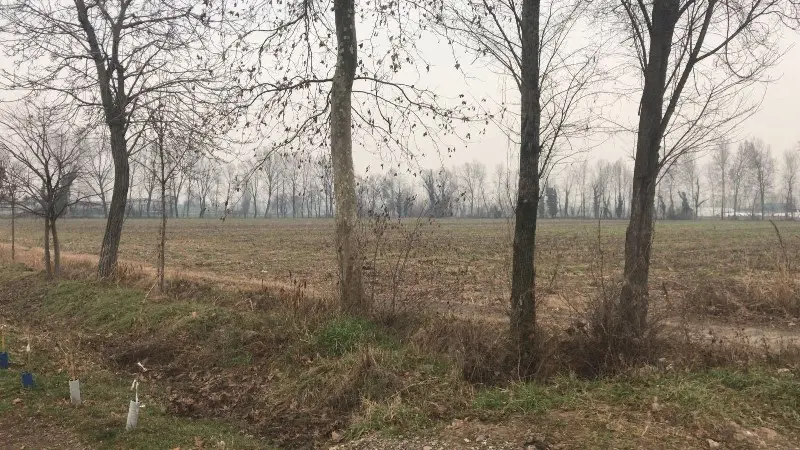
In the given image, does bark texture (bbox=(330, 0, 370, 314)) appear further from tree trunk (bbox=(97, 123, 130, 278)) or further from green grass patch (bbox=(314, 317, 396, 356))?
tree trunk (bbox=(97, 123, 130, 278))

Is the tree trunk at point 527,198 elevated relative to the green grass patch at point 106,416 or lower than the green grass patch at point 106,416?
elevated

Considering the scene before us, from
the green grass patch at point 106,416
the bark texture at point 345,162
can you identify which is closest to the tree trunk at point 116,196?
the green grass patch at point 106,416

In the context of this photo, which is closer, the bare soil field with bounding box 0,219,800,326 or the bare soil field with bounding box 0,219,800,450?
the bare soil field with bounding box 0,219,800,450

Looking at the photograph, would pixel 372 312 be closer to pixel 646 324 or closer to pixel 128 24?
pixel 646 324

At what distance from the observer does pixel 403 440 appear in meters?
5.04

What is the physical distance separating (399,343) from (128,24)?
11985mm

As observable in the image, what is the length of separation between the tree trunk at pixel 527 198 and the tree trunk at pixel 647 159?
1424 mm

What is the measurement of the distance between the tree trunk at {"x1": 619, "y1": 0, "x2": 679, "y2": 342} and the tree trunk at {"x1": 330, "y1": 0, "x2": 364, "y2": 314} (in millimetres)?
3780

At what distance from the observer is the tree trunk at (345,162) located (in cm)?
811

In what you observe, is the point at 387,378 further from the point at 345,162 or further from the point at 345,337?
the point at 345,162

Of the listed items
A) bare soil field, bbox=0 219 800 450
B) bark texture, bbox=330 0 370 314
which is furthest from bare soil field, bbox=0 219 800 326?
bark texture, bbox=330 0 370 314

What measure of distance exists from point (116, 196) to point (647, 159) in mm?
13133

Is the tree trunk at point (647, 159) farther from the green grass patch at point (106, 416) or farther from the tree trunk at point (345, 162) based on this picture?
the green grass patch at point (106, 416)

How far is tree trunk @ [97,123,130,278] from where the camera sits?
46.0ft
